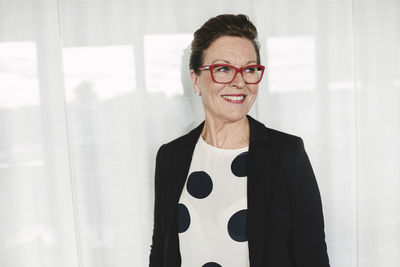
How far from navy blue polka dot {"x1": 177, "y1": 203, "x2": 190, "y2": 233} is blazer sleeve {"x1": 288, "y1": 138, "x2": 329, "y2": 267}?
0.37 m

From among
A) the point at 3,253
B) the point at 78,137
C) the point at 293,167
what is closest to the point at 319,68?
the point at 293,167

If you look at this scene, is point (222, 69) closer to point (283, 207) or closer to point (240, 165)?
point (240, 165)

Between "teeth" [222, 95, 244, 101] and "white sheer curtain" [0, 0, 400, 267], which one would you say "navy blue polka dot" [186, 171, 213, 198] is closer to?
"teeth" [222, 95, 244, 101]

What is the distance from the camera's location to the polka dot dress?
1.18 metres

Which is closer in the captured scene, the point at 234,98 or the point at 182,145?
the point at 234,98

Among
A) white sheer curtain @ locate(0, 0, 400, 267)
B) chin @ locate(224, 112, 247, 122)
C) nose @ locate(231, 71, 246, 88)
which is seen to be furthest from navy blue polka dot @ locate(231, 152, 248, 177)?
white sheer curtain @ locate(0, 0, 400, 267)

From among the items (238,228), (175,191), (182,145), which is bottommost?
(238,228)

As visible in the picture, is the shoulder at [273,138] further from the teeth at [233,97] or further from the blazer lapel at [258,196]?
the teeth at [233,97]

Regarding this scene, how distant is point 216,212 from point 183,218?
0.43 ft

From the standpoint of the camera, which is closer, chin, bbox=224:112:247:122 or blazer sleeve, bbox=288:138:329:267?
blazer sleeve, bbox=288:138:329:267

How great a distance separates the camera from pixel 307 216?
1.15 metres

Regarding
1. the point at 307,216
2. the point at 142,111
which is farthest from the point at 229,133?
the point at 142,111

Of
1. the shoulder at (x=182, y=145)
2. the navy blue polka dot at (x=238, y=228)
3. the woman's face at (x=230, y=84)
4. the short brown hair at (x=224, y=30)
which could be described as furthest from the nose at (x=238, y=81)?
the navy blue polka dot at (x=238, y=228)

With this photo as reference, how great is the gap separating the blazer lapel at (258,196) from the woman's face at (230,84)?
A: 0.49 feet
